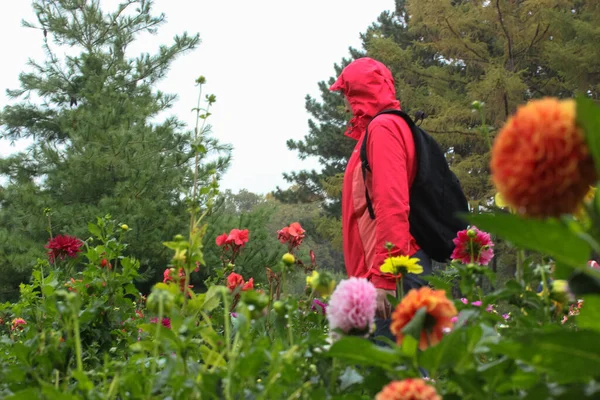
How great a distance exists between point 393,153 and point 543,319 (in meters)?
1.07

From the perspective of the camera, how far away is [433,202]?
6.04ft

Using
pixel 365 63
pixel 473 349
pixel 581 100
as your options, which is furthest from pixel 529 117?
pixel 365 63

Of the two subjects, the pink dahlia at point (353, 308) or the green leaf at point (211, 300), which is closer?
the pink dahlia at point (353, 308)

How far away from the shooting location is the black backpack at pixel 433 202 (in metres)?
1.81

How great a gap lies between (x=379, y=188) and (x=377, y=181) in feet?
0.08

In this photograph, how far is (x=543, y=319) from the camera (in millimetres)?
756

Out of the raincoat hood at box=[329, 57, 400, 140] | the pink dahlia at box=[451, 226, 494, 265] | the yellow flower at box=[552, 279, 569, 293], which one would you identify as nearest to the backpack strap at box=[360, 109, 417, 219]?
the raincoat hood at box=[329, 57, 400, 140]

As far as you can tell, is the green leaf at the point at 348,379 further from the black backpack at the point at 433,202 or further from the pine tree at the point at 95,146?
the pine tree at the point at 95,146

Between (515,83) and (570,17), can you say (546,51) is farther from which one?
(515,83)

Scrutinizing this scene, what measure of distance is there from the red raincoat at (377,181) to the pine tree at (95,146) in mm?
5662

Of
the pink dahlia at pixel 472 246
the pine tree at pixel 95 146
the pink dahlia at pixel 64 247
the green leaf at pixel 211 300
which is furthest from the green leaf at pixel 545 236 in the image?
the pine tree at pixel 95 146

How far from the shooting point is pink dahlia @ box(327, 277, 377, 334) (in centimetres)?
67

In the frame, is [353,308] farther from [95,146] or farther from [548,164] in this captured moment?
[95,146]

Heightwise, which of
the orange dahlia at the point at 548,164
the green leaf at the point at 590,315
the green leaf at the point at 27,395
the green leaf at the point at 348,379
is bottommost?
the green leaf at the point at 348,379
